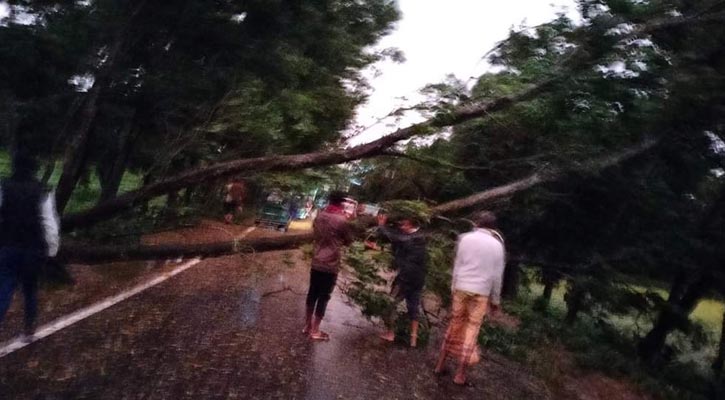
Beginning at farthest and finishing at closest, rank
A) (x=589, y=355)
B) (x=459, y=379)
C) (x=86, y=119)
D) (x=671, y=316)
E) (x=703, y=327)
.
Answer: (x=703, y=327)
(x=671, y=316)
(x=589, y=355)
(x=86, y=119)
(x=459, y=379)

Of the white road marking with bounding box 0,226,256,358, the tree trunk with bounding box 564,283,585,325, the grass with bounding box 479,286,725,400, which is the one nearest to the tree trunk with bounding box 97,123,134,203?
the white road marking with bounding box 0,226,256,358

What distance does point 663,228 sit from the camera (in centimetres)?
1213

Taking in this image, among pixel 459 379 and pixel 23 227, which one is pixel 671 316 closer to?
pixel 459 379

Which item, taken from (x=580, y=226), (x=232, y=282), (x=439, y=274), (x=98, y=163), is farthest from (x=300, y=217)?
(x=439, y=274)

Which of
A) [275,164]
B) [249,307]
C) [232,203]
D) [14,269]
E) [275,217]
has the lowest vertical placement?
[275,217]

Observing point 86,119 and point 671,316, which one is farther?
point 671,316

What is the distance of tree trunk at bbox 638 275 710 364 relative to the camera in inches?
513

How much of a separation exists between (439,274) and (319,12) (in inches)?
179

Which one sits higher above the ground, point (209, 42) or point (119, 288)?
point (209, 42)

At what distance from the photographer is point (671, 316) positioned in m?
13.2

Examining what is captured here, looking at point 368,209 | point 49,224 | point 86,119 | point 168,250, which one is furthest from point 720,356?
point 49,224

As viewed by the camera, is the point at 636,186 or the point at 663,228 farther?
the point at 663,228

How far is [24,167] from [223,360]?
2.72 metres

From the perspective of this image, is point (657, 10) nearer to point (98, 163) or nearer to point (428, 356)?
point (428, 356)
